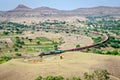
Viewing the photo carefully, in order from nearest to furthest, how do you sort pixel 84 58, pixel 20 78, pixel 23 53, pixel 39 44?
pixel 20 78
pixel 84 58
pixel 23 53
pixel 39 44

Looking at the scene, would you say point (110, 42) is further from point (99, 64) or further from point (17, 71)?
point (17, 71)

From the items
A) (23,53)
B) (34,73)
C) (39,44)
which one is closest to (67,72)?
(34,73)

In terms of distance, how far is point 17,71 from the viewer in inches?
2293

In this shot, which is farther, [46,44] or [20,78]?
[46,44]

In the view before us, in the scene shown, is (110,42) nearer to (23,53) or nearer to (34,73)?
(23,53)

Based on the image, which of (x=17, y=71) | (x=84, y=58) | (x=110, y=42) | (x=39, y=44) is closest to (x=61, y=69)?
(x=17, y=71)

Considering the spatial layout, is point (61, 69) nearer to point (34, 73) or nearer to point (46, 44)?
point (34, 73)

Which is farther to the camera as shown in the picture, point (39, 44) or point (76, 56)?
point (39, 44)

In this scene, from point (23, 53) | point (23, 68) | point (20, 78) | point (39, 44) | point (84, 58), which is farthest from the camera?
point (39, 44)

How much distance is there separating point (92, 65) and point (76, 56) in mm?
13531

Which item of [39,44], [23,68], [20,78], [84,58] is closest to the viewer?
[20,78]

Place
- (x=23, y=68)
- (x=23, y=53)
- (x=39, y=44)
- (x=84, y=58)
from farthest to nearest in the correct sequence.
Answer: (x=39, y=44), (x=23, y=53), (x=84, y=58), (x=23, y=68)

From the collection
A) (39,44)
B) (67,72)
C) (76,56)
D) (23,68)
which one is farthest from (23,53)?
(67,72)

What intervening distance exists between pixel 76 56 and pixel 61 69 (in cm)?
1747
